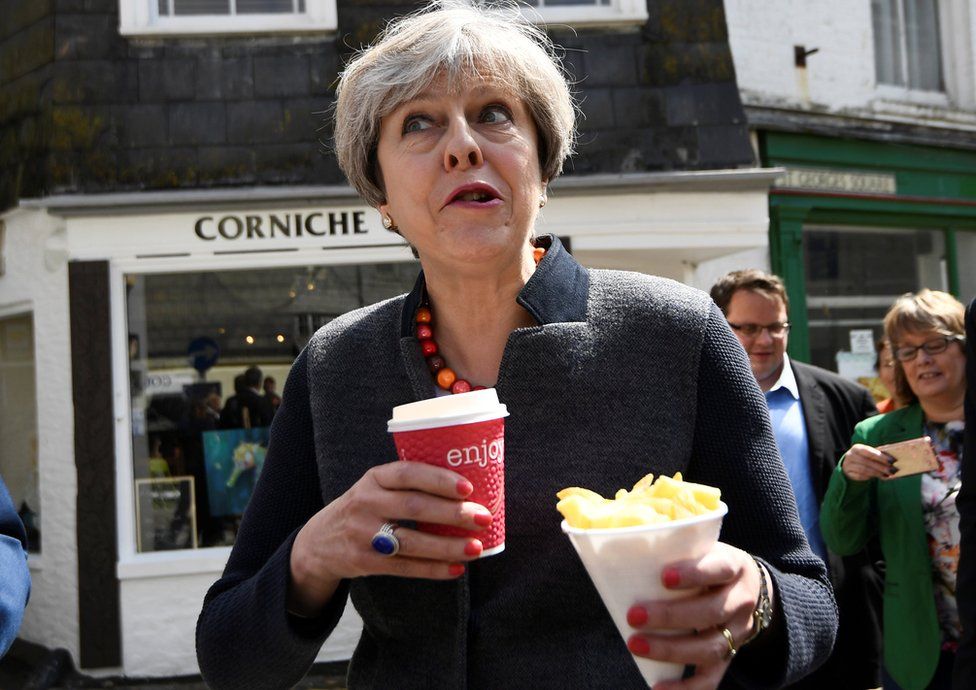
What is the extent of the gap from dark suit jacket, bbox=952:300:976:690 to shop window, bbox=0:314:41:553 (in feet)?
26.1

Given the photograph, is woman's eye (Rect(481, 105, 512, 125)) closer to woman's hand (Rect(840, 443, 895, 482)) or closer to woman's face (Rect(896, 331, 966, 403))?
woman's hand (Rect(840, 443, 895, 482))

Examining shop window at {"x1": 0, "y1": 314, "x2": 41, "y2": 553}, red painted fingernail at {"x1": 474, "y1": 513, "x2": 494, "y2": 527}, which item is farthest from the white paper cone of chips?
shop window at {"x1": 0, "y1": 314, "x2": 41, "y2": 553}

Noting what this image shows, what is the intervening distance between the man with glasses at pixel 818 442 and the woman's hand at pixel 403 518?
2.81 m

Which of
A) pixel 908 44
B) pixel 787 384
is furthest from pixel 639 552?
pixel 908 44

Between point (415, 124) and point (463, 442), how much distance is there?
25.9 inches

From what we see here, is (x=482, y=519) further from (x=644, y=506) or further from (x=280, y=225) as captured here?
(x=280, y=225)

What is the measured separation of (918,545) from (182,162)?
236 inches

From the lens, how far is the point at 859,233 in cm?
1070

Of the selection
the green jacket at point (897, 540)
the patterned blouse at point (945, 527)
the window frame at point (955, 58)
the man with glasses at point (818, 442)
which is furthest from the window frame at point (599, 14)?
the patterned blouse at point (945, 527)

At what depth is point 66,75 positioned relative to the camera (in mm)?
8023

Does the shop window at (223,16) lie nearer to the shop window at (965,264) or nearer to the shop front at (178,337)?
the shop front at (178,337)

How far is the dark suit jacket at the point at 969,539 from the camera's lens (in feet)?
6.91

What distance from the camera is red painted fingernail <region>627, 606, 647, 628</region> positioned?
1202 mm

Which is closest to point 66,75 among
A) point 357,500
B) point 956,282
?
point 357,500
